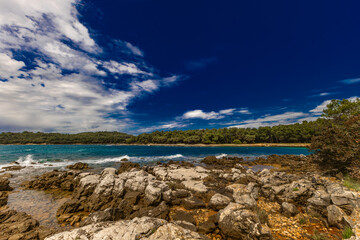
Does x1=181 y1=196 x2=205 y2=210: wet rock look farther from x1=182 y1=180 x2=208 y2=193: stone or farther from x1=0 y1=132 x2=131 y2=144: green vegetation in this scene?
x1=0 y1=132 x2=131 y2=144: green vegetation

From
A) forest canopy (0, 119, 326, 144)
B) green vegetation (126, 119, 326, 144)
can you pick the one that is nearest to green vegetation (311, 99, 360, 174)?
forest canopy (0, 119, 326, 144)

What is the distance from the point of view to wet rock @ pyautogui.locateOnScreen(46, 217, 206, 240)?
4730 mm

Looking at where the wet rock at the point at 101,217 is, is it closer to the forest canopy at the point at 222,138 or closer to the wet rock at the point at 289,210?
the wet rock at the point at 289,210

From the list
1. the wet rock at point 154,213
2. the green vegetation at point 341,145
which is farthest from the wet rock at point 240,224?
the green vegetation at point 341,145

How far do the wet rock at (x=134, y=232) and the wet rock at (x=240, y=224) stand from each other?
2337mm

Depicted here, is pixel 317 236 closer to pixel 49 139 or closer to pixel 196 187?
pixel 196 187

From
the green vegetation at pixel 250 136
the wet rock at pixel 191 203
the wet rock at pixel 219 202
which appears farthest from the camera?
the green vegetation at pixel 250 136

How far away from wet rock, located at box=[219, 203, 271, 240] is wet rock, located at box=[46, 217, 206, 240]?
7.67 ft

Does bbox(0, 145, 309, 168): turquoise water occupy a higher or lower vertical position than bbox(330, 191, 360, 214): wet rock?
lower

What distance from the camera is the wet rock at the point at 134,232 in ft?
15.5

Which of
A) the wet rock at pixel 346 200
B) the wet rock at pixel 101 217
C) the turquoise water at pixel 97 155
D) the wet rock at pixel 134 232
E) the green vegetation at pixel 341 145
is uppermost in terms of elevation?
the green vegetation at pixel 341 145

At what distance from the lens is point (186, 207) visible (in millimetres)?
9883

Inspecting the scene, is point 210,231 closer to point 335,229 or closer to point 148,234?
point 148,234

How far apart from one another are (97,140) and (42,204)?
177299 mm
